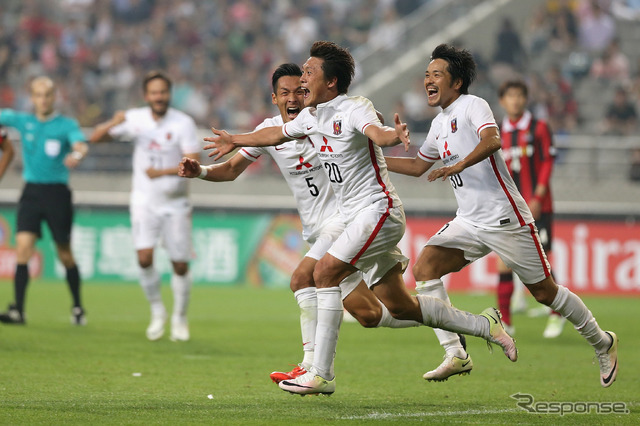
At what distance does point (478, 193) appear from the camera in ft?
23.7

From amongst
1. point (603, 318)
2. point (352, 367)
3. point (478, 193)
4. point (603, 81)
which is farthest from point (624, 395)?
point (603, 81)

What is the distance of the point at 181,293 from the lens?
10539mm

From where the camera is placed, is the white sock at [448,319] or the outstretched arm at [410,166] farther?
the outstretched arm at [410,166]

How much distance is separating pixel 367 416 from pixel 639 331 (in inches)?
264

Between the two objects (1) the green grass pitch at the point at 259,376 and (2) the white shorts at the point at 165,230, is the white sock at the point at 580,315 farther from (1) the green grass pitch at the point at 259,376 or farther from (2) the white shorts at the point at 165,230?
(2) the white shorts at the point at 165,230

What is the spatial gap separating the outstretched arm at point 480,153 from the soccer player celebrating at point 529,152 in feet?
14.8

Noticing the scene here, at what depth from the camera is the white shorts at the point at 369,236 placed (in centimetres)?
656

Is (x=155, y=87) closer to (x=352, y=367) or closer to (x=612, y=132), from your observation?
(x=352, y=367)

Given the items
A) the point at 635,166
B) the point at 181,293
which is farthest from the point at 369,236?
the point at 635,166

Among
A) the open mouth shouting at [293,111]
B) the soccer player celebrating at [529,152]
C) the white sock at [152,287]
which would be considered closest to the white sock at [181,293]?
the white sock at [152,287]

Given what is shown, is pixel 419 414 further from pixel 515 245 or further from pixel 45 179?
pixel 45 179

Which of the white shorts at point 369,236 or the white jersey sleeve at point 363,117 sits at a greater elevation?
the white jersey sleeve at point 363,117
